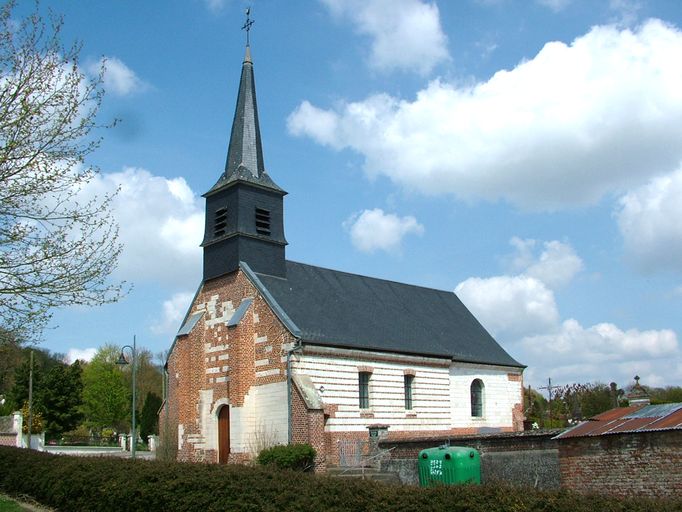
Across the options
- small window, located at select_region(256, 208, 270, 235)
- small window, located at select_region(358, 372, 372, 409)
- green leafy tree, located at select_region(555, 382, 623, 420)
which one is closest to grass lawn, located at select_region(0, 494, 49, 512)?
small window, located at select_region(358, 372, 372, 409)

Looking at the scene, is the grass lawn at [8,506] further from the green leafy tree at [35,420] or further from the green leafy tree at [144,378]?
the green leafy tree at [144,378]

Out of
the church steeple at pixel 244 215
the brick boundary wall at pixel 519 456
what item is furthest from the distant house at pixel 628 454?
the church steeple at pixel 244 215

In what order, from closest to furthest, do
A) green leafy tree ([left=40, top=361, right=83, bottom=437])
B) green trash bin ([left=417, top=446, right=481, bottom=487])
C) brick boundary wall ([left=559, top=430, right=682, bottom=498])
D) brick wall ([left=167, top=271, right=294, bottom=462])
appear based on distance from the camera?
brick boundary wall ([left=559, top=430, right=682, bottom=498]), green trash bin ([left=417, top=446, right=481, bottom=487]), brick wall ([left=167, top=271, right=294, bottom=462]), green leafy tree ([left=40, top=361, right=83, bottom=437])

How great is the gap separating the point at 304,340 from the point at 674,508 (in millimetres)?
19385

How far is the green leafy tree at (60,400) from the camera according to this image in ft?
204

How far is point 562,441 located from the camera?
538 inches

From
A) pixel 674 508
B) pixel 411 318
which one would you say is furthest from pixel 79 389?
pixel 674 508

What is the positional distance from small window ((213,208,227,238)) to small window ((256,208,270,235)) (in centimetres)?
136

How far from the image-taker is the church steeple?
29.2 meters

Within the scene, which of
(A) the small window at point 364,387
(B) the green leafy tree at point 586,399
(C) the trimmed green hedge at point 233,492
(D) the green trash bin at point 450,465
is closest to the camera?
(C) the trimmed green hedge at point 233,492

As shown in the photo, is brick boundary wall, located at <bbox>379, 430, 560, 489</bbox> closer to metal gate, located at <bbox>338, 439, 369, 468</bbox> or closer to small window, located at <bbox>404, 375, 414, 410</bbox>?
metal gate, located at <bbox>338, 439, 369, 468</bbox>

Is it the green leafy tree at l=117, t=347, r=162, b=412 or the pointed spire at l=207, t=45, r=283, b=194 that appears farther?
the green leafy tree at l=117, t=347, r=162, b=412

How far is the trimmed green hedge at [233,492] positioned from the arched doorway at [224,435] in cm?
927

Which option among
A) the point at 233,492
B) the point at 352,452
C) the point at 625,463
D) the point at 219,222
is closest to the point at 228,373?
the point at 352,452
